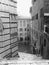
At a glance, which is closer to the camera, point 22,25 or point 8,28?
point 8,28

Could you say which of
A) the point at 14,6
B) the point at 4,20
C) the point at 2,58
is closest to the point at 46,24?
the point at 14,6

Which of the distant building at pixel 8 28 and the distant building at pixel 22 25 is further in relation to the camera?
the distant building at pixel 22 25

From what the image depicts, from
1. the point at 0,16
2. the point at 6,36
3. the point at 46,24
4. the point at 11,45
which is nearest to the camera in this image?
the point at 0,16

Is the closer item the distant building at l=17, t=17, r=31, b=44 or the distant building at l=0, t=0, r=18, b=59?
the distant building at l=0, t=0, r=18, b=59

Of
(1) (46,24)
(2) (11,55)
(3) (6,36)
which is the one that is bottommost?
(2) (11,55)

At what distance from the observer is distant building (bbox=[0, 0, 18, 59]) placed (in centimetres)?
303

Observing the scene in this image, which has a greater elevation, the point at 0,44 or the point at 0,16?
the point at 0,16

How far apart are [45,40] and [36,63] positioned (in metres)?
1.37

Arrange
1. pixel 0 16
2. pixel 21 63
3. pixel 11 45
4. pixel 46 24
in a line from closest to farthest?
pixel 21 63, pixel 0 16, pixel 11 45, pixel 46 24

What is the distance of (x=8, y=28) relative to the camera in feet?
10.7

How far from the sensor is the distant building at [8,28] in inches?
119

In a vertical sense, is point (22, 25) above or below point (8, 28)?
below

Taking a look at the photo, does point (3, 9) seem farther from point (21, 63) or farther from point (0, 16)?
point (21, 63)

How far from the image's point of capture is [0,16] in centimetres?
297
